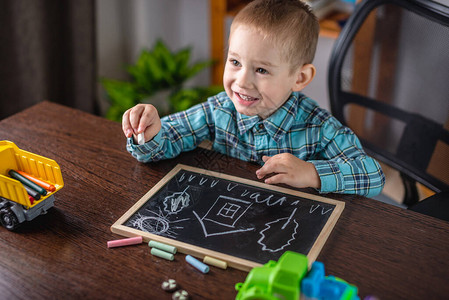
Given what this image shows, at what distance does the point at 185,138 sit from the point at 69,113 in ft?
1.22

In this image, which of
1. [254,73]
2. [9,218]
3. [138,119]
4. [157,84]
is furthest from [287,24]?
[157,84]

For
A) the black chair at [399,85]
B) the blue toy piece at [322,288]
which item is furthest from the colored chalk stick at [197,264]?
the black chair at [399,85]

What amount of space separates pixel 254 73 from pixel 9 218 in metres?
0.56

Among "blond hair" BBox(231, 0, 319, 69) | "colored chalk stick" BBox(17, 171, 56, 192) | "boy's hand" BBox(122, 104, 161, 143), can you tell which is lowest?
"colored chalk stick" BBox(17, 171, 56, 192)

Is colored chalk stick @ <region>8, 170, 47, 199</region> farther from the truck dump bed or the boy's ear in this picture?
the boy's ear

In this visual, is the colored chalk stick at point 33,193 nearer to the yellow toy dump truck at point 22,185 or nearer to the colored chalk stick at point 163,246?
the yellow toy dump truck at point 22,185

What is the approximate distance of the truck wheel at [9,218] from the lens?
0.91 metres

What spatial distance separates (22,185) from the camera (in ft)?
2.91

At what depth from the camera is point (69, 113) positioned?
1352 millimetres

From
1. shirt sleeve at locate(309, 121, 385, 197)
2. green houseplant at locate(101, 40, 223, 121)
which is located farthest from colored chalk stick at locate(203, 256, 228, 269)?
green houseplant at locate(101, 40, 223, 121)

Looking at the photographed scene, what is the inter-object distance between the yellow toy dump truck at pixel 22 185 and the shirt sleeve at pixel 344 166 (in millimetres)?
530

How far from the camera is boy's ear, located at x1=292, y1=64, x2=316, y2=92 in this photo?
113 centimetres

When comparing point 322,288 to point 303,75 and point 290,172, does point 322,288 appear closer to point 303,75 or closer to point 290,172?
point 290,172

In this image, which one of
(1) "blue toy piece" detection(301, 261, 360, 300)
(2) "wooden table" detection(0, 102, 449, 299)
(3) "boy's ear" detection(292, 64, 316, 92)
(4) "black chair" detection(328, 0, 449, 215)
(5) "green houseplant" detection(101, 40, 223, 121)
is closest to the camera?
(1) "blue toy piece" detection(301, 261, 360, 300)
